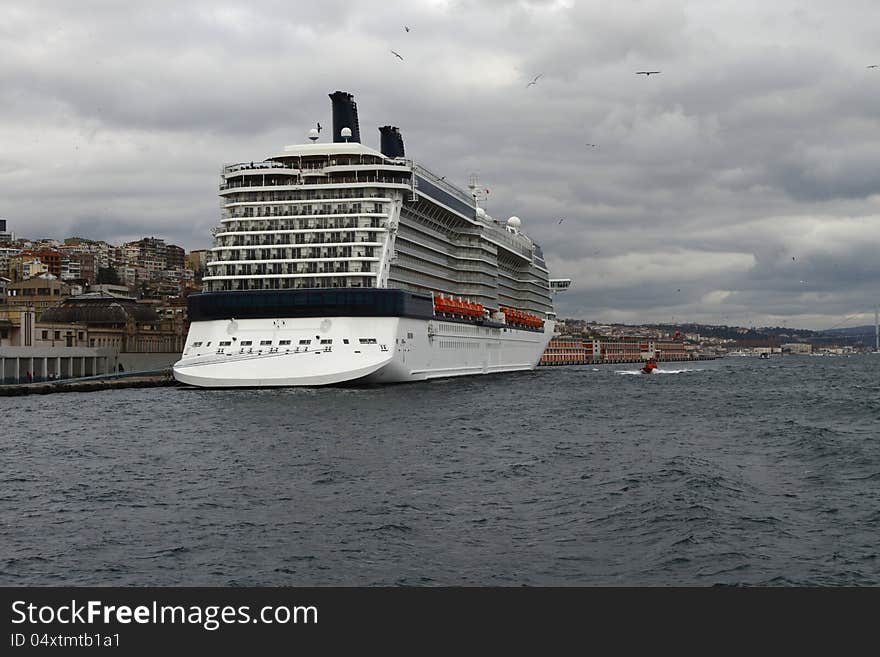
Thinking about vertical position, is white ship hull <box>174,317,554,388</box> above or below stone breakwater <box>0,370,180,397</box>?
above

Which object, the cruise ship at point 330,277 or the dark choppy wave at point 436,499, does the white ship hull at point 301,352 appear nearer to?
the cruise ship at point 330,277

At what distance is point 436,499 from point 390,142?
66.4 metres

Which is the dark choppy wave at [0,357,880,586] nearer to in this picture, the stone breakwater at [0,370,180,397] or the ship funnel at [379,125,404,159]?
the stone breakwater at [0,370,180,397]

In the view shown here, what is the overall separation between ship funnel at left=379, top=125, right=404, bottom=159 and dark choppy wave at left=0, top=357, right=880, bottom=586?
45490 millimetres

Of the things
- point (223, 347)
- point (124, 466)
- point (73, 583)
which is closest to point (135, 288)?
point (223, 347)

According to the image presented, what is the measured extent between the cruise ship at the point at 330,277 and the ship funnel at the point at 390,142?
212 inches

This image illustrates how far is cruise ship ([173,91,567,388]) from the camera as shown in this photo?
58750 mm

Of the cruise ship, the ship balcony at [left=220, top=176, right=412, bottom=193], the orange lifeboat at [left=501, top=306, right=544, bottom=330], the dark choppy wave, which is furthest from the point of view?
the orange lifeboat at [left=501, top=306, right=544, bottom=330]

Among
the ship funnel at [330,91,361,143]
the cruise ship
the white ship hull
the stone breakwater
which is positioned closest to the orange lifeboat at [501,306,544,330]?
the cruise ship

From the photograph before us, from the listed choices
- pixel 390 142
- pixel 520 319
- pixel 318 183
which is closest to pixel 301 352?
pixel 318 183

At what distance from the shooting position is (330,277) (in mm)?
63281

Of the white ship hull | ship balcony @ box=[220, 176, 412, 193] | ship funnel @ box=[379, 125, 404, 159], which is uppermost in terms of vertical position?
ship funnel @ box=[379, 125, 404, 159]

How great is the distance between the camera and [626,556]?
17719mm
